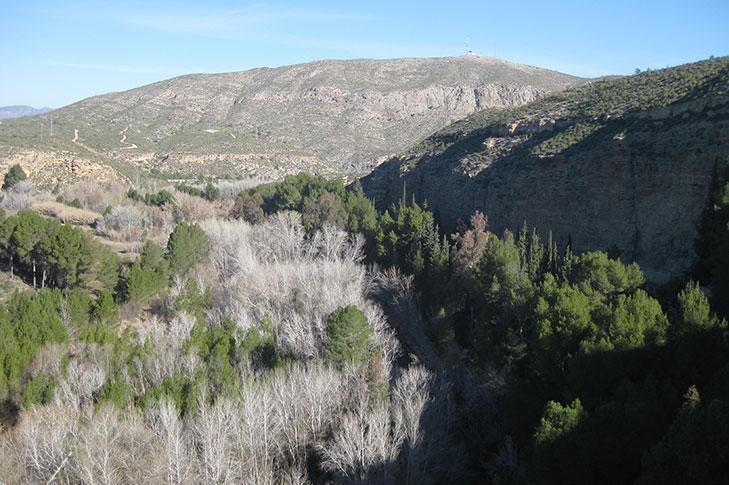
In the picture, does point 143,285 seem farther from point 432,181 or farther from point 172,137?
point 172,137

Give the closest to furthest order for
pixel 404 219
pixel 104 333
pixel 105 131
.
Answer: pixel 104 333, pixel 404 219, pixel 105 131

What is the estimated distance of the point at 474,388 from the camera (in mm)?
19406

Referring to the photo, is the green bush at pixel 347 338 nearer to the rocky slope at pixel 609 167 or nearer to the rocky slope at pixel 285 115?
the rocky slope at pixel 609 167

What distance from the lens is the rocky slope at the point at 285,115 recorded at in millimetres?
72000

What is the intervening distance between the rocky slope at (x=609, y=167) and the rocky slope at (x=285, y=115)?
31959mm

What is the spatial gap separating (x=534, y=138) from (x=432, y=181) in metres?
9.95

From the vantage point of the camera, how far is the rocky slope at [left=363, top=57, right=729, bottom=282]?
2648 cm

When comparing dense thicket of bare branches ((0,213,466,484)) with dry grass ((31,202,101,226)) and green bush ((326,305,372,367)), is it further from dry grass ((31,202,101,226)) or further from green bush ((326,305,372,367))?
dry grass ((31,202,101,226))

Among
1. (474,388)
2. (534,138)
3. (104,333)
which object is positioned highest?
(534,138)

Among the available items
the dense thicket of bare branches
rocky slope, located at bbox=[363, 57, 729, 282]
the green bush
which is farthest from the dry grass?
the green bush

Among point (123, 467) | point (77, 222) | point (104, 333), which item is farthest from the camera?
point (77, 222)

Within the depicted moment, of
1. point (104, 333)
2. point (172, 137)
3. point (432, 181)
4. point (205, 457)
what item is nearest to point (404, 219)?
point (432, 181)

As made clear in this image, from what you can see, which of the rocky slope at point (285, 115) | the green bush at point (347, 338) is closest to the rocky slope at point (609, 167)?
the green bush at point (347, 338)

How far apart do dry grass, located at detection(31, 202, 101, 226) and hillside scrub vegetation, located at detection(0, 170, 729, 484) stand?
1298 centimetres
